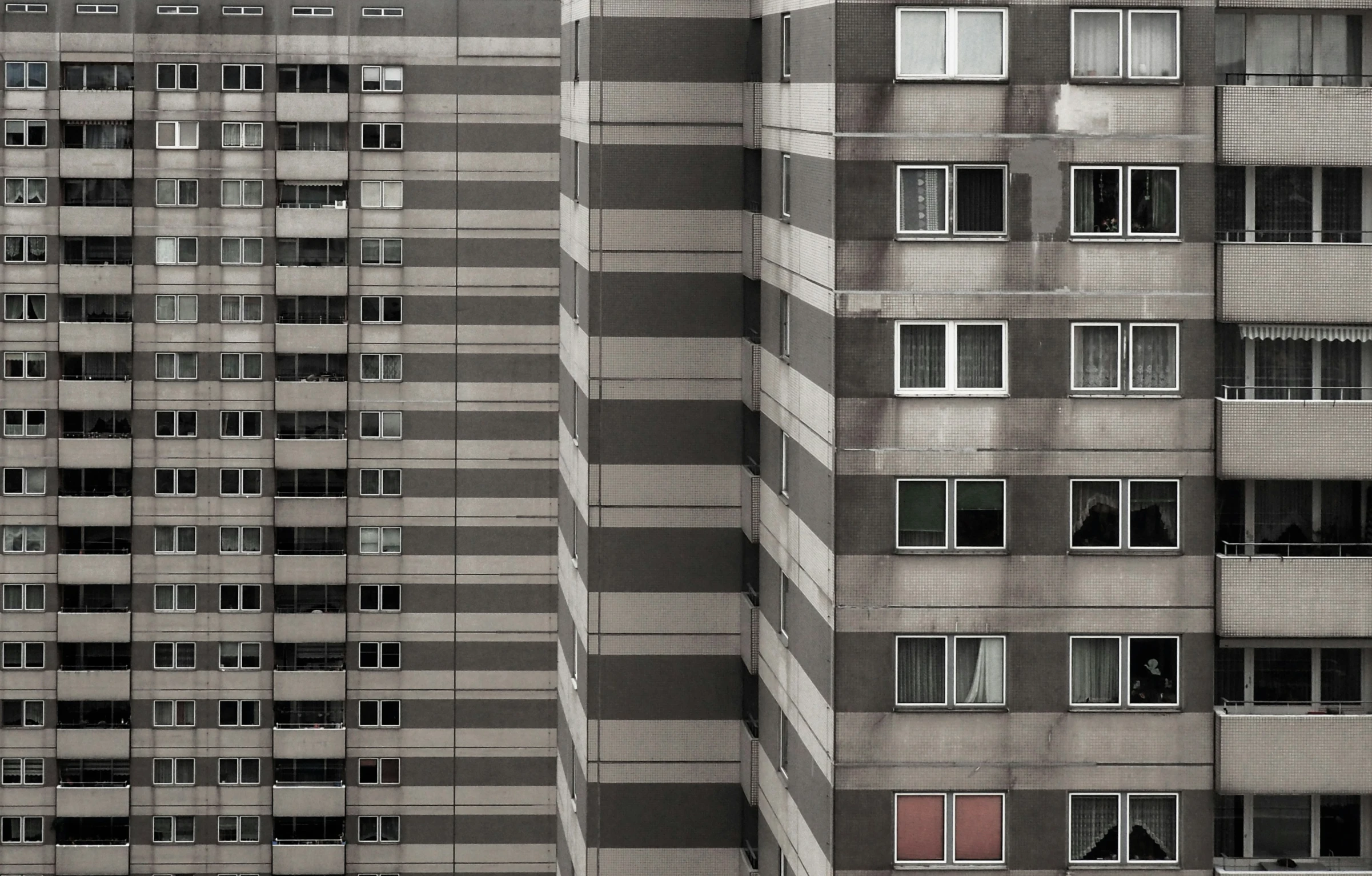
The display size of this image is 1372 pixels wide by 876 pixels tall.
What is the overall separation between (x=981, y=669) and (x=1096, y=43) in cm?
1129

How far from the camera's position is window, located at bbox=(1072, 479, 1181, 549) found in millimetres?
38375

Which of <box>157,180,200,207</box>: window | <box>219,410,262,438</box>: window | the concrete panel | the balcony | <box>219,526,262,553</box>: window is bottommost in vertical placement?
<box>219,526,262,553</box>: window

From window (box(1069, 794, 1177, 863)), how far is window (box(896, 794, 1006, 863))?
1.40 m

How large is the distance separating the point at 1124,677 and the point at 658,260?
52.0 feet

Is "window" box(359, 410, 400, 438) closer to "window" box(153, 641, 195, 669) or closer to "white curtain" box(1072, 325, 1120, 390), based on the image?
"window" box(153, 641, 195, 669)

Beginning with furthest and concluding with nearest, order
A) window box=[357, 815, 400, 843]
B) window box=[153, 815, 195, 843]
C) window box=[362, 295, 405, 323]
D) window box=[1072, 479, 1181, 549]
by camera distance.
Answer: window box=[153, 815, 195, 843]
window box=[357, 815, 400, 843]
window box=[362, 295, 405, 323]
window box=[1072, 479, 1181, 549]

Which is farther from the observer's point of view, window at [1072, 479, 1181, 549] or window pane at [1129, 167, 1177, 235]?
window at [1072, 479, 1181, 549]

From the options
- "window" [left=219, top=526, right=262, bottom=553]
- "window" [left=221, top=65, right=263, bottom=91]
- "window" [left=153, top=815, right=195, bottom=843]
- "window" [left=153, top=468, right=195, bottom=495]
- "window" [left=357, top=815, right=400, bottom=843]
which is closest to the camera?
"window" [left=221, top=65, right=263, bottom=91]

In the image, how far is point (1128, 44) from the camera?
3747 cm

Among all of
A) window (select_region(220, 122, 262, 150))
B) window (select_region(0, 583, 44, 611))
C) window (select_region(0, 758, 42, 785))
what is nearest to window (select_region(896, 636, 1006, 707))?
window (select_region(220, 122, 262, 150))

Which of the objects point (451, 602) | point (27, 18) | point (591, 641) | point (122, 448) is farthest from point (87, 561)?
point (591, 641)

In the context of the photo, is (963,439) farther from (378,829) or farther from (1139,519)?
(378,829)

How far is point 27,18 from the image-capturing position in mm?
93438

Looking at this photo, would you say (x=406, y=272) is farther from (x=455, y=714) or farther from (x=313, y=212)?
(x=455, y=714)
